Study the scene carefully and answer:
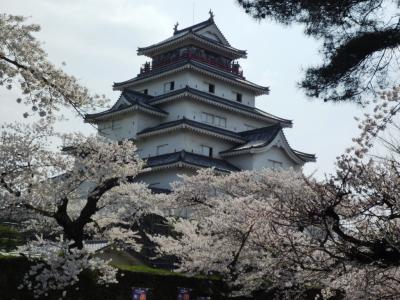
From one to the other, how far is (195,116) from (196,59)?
4.58 metres

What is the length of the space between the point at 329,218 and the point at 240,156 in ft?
102

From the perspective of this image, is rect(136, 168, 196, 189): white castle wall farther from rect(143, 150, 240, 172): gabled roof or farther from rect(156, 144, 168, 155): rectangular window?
rect(156, 144, 168, 155): rectangular window

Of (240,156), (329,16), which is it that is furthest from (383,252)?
(240,156)

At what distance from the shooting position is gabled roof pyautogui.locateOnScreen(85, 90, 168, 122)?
1561 inches

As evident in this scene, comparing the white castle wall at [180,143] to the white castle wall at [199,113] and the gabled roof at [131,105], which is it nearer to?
the white castle wall at [199,113]

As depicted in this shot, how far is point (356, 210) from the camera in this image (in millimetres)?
9234

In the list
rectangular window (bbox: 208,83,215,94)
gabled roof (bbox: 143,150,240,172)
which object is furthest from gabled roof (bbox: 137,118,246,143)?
rectangular window (bbox: 208,83,215,94)

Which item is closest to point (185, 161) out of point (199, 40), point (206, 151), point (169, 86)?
point (206, 151)

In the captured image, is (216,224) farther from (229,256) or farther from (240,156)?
(240,156)

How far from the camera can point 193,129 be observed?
38406mm

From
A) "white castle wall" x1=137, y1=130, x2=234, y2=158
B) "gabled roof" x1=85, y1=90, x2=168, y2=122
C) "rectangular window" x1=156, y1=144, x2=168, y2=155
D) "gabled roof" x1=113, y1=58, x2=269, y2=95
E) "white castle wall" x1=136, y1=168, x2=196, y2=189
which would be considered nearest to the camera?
"white castle wall" x1=136, y1=168, x2=196, y2=189

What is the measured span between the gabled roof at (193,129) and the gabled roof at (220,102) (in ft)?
6.33

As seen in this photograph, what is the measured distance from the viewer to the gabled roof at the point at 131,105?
39.7 metres

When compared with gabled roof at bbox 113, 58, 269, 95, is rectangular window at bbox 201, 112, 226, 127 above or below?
below
